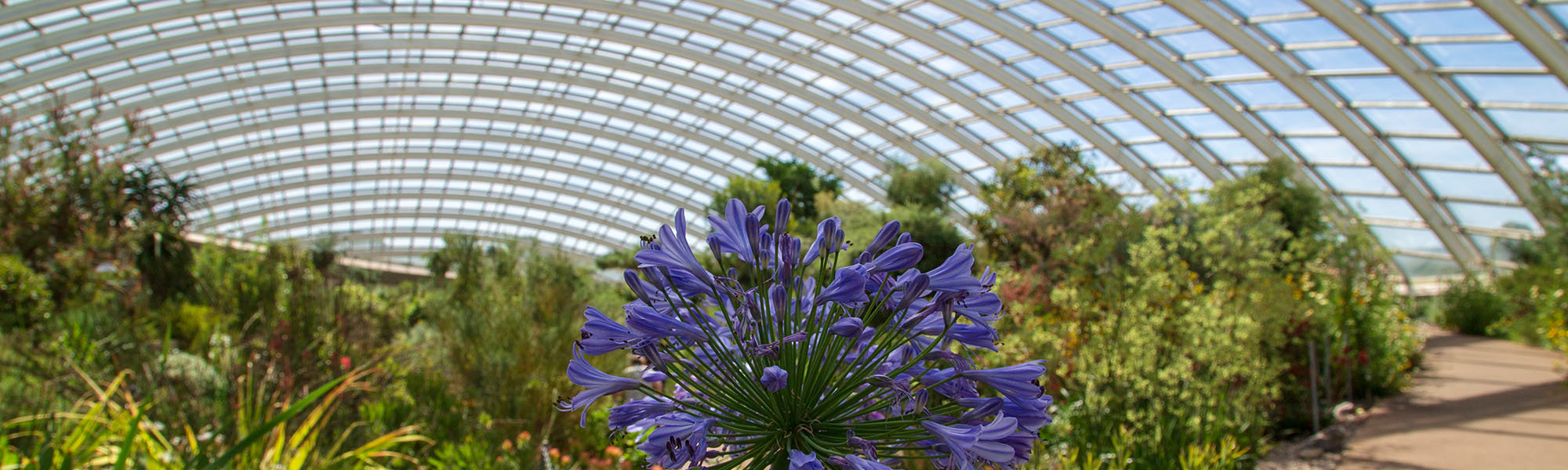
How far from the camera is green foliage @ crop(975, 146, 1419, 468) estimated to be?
6117mm

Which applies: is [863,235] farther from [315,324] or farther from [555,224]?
[555,224]

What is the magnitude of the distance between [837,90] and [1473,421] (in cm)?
2147

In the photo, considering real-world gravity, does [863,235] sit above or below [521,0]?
below

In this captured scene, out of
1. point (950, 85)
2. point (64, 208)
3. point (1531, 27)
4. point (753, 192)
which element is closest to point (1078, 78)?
point (950, 85)

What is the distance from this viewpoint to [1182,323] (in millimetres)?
6516

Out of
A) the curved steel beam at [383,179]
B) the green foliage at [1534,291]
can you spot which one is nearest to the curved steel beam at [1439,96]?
the green foliage at [1534,291]

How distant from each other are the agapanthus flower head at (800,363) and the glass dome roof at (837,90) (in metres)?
10.2

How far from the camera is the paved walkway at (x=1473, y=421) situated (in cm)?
679

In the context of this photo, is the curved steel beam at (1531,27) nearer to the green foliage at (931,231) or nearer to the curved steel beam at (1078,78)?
the curved steel beam at (1078,78)

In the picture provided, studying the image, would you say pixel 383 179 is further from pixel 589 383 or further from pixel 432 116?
pixel 589 383

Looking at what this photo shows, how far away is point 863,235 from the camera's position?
1105 cm

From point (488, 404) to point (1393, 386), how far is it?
36.2ft

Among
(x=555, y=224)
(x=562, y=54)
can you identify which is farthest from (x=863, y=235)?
(x=555, y=224)

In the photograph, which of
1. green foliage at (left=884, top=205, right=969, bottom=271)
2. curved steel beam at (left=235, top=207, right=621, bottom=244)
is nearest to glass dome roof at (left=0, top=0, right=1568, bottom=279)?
curved steel beam at (left=235, top=207, right=621, bottom=244)
